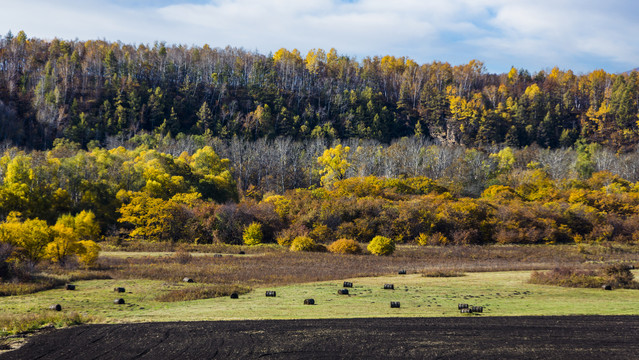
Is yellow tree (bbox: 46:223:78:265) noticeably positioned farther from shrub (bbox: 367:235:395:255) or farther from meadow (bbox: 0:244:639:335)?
shrub (bbox: 367:235:395:255)

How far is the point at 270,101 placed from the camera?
155 metres

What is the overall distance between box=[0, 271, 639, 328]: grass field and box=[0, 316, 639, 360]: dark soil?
5.63ft

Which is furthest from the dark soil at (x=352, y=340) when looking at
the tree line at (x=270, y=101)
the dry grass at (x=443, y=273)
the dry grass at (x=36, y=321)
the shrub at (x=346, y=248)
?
the tree line at (x=270, y=101)

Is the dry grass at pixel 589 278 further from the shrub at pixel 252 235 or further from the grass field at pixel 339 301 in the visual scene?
the shrub at pixel 252 235

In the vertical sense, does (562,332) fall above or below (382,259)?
above

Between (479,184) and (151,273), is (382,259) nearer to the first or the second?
(151,273)

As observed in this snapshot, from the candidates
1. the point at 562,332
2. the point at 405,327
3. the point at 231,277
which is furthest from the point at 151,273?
the point at 562,332

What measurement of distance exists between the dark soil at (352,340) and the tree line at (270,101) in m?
107

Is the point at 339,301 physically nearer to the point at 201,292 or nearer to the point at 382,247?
the point at 201,292

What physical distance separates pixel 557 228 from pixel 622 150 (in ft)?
350

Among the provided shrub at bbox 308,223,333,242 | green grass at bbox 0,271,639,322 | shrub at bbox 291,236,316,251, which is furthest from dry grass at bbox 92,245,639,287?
shrub at bbox 308,223,333,242

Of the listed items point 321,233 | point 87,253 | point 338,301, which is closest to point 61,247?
point 87,253

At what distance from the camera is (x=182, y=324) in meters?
18.1

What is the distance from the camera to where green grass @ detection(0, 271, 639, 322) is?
20344mm
